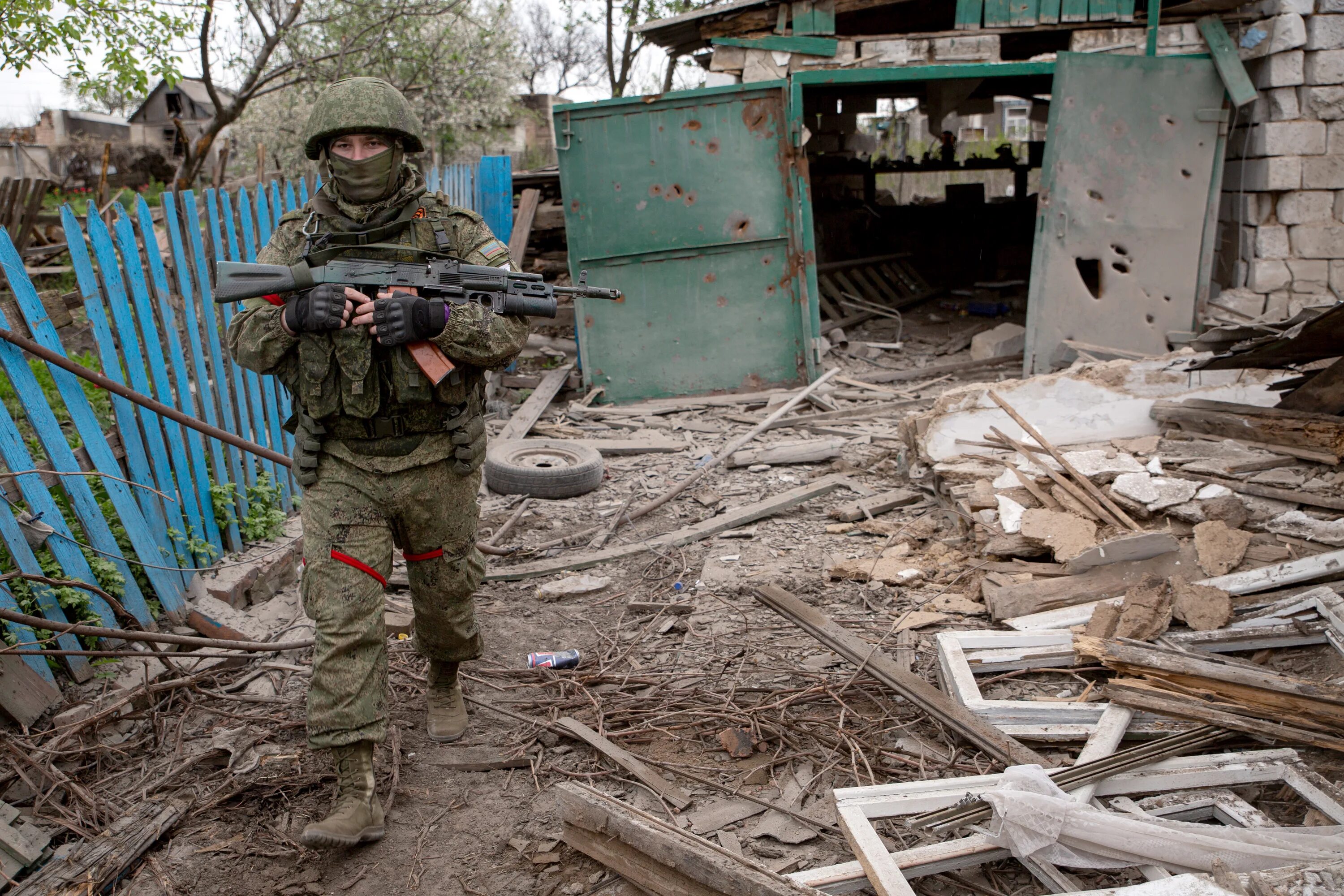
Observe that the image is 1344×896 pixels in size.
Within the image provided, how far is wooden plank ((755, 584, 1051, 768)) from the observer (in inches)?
114

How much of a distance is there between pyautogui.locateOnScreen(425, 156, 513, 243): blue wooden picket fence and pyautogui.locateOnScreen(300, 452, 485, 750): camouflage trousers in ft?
26.9

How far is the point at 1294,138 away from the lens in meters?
7.75

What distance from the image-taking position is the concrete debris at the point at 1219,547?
153 inches

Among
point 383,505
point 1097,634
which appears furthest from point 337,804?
point 1097,634

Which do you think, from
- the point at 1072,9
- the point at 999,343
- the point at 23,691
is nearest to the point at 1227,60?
the point at 1072,9

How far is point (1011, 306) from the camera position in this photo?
39.6 feet

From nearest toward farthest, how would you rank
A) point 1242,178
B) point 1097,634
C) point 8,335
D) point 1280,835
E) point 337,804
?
point 1280,835
point 337,804
point 8,335
point 1097,634
point 1242,178

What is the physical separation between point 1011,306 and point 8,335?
11120 millimetres

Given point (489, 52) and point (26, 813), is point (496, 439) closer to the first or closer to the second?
point (26, 813)

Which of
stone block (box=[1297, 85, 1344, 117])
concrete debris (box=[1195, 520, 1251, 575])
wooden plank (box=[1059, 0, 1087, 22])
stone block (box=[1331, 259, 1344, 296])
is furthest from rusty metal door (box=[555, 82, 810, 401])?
concrete debris (box=[1195, 520, 1251, 575])

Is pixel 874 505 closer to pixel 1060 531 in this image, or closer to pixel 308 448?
pixel 1060 531

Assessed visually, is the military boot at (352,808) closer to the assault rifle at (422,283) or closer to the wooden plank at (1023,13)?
the assault rifle at (422,283)

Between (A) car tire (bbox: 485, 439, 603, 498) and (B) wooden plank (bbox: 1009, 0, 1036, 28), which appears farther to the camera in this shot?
(B) wooden plank (bbox: 1009, 0, 1036, 28)

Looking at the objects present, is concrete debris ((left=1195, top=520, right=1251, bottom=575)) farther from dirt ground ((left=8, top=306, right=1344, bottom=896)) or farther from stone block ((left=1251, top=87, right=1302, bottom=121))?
stone block ((left=1251, top=87, right=1302, bottom=121))
